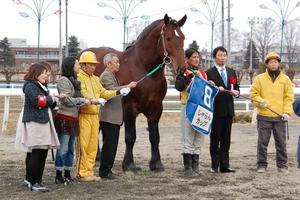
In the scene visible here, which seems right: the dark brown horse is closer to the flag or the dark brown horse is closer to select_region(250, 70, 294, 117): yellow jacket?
the flag

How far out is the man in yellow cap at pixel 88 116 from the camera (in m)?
6.14

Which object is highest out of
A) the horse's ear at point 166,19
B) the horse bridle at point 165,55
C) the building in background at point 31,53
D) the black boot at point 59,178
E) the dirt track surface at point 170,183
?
the building in background at point 31,53

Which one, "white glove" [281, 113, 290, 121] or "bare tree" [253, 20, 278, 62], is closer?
"white glove" [281, 113, 290, 121]

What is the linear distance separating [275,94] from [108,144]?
262cm

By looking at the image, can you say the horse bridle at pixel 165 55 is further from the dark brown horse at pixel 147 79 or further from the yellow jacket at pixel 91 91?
the yellow jacket at pixel 91 91

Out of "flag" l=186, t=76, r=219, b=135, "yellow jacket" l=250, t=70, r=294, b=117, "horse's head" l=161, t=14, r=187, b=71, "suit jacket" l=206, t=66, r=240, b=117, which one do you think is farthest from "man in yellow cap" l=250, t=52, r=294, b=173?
"horse's head" l=161, t=14, r=187, b=71

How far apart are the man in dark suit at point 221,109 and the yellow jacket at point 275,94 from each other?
0.41 m

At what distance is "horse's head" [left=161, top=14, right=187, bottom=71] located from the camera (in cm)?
638

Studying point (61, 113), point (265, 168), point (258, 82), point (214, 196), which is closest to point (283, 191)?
point (214, 196)

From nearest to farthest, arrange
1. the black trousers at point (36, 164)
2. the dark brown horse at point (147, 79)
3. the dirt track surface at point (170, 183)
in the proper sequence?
the dirt track surface at point (170, 183)
the black trousers at point (36, 164)
the dark brown horse at point (147, 79)

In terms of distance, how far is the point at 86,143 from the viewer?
6.21 m

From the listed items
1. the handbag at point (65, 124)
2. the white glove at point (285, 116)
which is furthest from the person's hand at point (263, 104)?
the handbag at point (65, 124)

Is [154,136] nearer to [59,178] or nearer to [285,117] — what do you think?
[59,178]

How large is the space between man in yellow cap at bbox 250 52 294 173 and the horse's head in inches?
57.0
